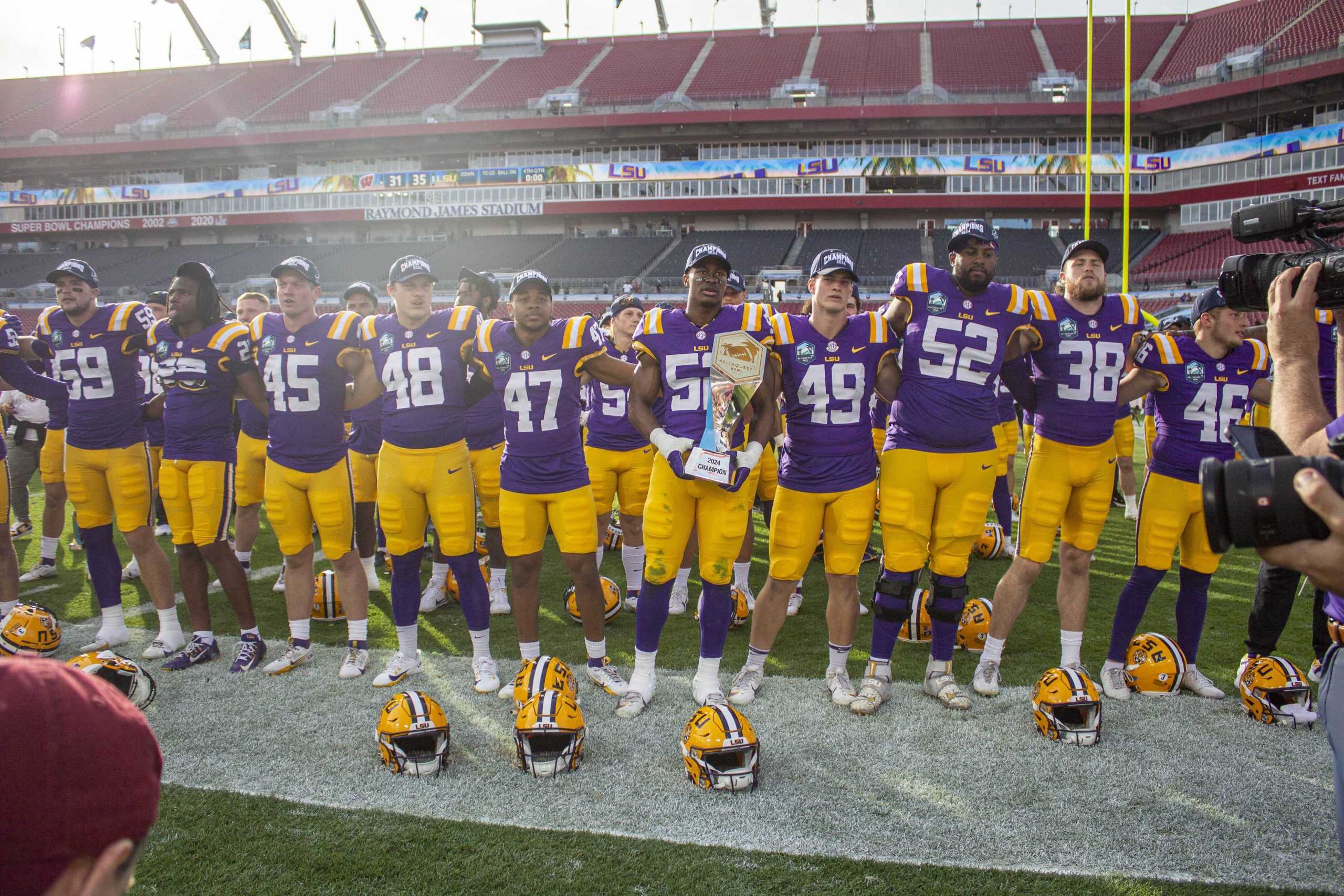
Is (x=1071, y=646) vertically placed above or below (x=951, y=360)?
below

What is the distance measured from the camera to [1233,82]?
3078cm

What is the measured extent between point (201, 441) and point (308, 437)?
74 centimetres

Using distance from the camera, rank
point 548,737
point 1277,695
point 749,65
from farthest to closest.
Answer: point 749,65
point 1277,695
point 548,737

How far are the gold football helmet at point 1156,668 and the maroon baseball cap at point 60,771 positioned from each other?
15.0ft

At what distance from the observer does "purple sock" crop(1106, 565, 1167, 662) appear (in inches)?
173

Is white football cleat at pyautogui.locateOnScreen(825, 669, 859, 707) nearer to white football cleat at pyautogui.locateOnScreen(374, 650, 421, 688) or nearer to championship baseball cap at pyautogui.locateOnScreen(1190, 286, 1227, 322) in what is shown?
white football cleat at pyautogui.locateOnScreen(374, 650, 421, 688)

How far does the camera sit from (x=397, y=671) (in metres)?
4.62

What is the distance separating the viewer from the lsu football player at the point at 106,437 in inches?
199

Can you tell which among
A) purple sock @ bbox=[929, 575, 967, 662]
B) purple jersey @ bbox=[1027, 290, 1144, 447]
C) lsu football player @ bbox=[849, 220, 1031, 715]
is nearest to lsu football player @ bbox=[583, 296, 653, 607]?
lsu football player @ bbox=[849, 220, 1031, 715]

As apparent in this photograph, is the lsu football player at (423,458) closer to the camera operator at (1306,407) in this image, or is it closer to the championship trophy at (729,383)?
the championship trophy at (729,383)

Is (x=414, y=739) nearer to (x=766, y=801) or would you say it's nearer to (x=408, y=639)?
(x=408, y=639)

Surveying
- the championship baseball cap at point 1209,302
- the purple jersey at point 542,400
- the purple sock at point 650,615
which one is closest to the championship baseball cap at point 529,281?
the purple jersey at point 542,400

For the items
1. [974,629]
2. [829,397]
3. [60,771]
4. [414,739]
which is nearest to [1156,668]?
[974,629]

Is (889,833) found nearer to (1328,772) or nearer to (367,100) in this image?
(1328,772)
